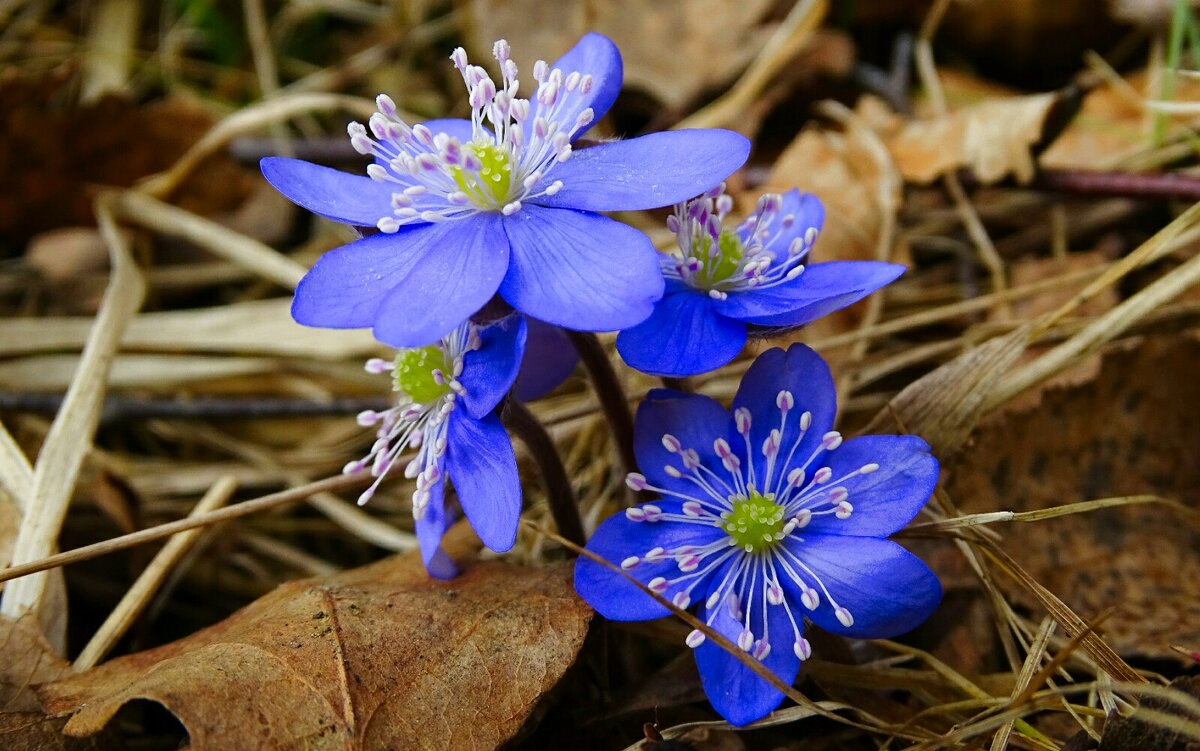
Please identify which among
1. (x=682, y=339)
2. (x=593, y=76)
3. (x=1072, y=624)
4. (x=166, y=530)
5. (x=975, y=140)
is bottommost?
(x=1072, y=624)

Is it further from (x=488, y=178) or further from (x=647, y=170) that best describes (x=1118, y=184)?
(x=488, y=178)

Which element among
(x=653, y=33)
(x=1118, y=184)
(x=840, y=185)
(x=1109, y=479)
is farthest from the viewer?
(x=653, y=33)

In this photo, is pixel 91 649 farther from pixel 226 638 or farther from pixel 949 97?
pixel 949 97

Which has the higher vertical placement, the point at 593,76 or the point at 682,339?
the point at 593,76

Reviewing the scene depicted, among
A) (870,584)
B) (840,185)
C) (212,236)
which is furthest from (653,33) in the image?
(870,584)

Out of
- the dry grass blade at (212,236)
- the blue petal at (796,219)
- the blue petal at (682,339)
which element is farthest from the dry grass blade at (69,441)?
the blue petal at (796,219)

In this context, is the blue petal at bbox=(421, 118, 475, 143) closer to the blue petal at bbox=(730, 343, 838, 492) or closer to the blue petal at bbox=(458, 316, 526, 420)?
the blue petal at bbox=(458, 316, 526, 420)
